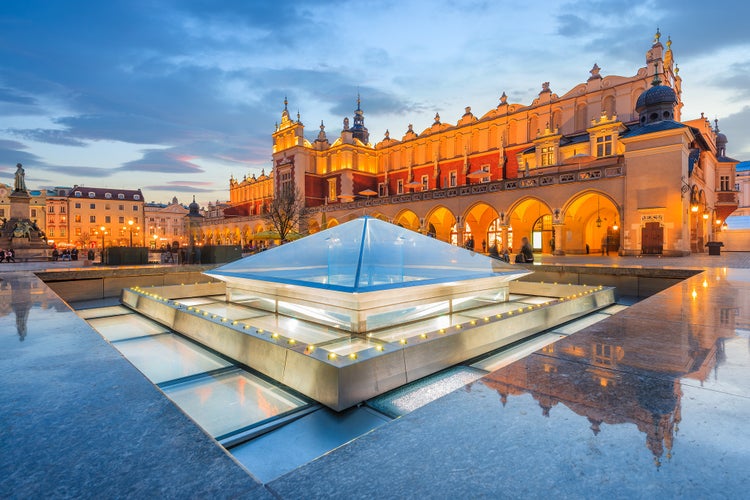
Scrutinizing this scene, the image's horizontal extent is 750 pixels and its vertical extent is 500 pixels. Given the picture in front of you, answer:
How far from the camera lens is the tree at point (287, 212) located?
31.2m

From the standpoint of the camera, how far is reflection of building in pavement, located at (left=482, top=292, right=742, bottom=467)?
1.65 m

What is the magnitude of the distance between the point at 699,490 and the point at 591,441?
1.14ft

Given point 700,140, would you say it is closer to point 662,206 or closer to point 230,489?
point 662,206

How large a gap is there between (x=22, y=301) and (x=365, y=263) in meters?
4.70

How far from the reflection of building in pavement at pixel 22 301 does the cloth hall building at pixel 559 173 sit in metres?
21.3

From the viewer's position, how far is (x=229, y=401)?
3441mm

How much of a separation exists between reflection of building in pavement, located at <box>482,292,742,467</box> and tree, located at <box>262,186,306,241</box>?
27.3m

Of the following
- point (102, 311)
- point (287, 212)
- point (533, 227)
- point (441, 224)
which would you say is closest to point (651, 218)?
point (533, 227)

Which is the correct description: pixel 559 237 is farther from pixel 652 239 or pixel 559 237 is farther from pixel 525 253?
pixel 525 253

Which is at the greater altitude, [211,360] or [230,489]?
[230,489]

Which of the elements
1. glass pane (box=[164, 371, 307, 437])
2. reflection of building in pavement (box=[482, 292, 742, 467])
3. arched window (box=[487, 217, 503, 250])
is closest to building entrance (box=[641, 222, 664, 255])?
arched window (box=[487, 217, 503, 250])

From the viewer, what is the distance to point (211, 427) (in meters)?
2.90

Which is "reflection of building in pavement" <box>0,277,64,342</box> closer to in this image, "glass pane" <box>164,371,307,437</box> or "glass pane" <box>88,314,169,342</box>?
"glass pane" <box>88,314,169,342</box>

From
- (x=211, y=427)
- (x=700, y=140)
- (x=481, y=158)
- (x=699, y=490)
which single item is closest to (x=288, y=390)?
(x=211, y=427)
